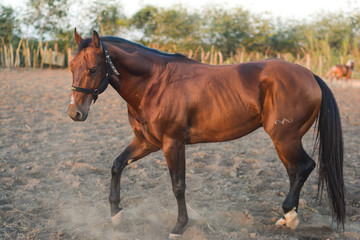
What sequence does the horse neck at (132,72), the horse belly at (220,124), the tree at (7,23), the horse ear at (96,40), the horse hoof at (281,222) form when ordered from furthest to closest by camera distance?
the tree at (7,23), the horse hoof at (281,222), the horse belly at (220,124), the horse neck at (132,72), the horse ear at (96,40)

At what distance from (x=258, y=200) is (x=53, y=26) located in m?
21.9

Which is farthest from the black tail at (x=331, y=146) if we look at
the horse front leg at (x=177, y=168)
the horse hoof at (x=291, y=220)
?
the horse front leg at (x=177, y=168)

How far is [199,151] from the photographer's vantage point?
514 centimetres

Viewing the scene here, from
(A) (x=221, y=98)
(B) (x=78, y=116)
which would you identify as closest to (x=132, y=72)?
(B) (x=78, y=116)

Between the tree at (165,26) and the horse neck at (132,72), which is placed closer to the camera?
the horse neck at (132,72)

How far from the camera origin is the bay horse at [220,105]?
8.76 ft

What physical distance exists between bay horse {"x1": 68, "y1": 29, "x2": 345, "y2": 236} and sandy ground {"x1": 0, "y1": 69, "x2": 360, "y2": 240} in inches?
12.1

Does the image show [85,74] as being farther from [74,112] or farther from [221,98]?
[221,98]

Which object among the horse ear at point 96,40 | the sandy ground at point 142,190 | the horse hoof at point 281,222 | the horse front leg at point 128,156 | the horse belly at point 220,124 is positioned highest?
the horse ear at point 96,40

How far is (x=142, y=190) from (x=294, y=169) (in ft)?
5.68

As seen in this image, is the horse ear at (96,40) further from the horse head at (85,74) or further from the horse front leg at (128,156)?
the horse front leg at (128,156)

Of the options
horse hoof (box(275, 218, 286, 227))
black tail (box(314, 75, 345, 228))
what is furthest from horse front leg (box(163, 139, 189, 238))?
black tail (box(314, 75, 345, 228))

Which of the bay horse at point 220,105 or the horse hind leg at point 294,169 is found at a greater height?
the bay horse at point 220,105

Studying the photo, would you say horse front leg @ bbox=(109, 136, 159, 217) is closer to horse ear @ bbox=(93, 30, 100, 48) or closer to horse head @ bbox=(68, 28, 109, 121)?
horse head @ bbox=(68, 28, 109, 121)
